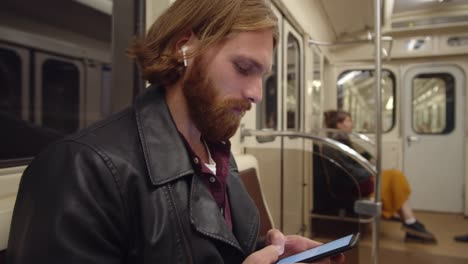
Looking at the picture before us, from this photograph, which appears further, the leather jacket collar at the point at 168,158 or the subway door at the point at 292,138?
the subway door at the point at 292,138

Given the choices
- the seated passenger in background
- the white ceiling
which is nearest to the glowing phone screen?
the seated passenger in background

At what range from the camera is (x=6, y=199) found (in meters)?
0.82

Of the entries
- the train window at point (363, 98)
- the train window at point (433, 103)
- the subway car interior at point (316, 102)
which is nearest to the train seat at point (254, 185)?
the subway car interior at point (316, 102)

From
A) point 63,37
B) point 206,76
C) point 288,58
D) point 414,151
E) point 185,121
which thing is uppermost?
point 288,58

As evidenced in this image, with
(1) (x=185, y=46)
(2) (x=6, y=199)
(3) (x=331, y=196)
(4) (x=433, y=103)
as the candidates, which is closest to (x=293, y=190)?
(3) (x=331, y=196)

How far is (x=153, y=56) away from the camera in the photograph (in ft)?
2.86

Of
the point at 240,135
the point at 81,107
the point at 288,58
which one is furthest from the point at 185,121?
the point at 288,58

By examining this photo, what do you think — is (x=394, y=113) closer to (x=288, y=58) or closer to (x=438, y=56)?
(x=438, y=56)

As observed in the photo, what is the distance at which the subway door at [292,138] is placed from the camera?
8.64ft

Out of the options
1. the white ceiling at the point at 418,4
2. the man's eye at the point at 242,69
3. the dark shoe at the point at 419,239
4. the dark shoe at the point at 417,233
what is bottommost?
the dark shoe at the point at 419,239

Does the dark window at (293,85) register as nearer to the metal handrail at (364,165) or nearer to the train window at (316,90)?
the train window at (316,90)

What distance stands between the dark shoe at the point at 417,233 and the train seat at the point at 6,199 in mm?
3607

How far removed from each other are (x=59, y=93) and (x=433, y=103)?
4.91 meters

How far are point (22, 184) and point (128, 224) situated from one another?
0.21 m
